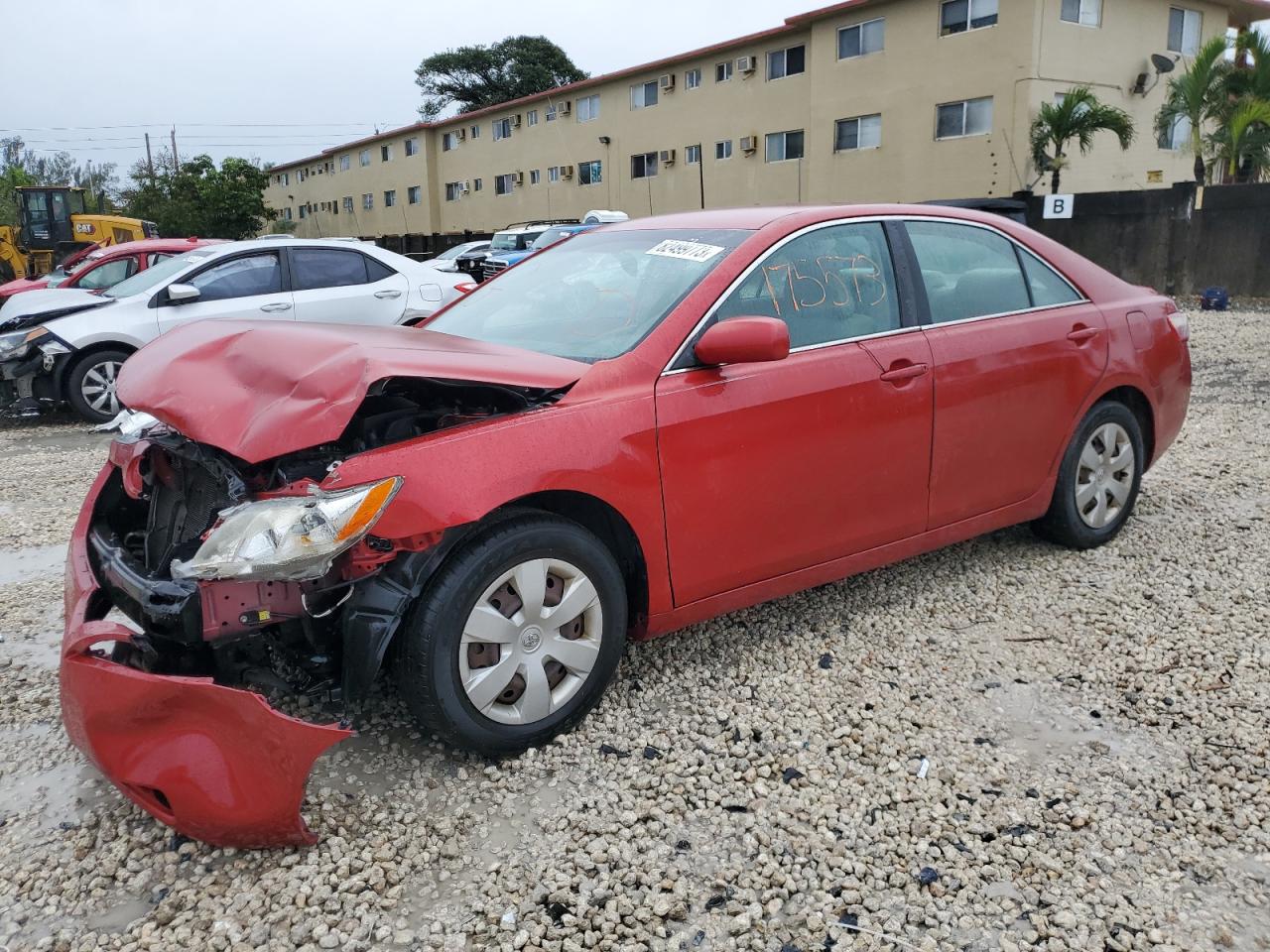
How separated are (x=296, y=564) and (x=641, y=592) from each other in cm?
113

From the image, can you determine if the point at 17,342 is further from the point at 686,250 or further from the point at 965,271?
the point at 965,271

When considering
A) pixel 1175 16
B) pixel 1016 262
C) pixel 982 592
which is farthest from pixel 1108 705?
pixel 1175 16

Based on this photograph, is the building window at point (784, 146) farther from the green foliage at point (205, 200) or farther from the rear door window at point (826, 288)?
the green foliage at point (205, 200)

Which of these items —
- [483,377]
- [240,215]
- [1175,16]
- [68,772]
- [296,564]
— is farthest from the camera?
[240,215]

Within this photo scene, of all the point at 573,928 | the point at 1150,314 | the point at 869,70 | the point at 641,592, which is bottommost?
the point at 573,928

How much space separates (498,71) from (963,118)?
3908 cm

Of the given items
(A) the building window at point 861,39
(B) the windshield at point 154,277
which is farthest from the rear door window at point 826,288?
(A) the building window at point 861,39

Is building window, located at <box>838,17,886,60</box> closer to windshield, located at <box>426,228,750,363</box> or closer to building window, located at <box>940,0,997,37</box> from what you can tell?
building window, located at <box>940,0,997,37</box>

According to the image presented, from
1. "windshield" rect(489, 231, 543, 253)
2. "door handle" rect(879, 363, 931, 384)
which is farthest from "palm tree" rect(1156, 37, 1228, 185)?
"door handle" rect(879, 363, 931, 384)

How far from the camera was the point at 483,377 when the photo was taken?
2.72 meters

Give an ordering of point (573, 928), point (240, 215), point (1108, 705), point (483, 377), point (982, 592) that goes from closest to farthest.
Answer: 1. point (573, 928)
2. point (483, 377)
3. point (1108, 705)
4. point (982, 592)
5. point (240, 215)

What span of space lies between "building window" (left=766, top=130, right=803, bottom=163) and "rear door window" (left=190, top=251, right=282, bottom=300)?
2195 cm

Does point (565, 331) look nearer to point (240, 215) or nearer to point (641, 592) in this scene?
point (641, 592)

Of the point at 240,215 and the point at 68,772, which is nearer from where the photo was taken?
the point at 68,772
